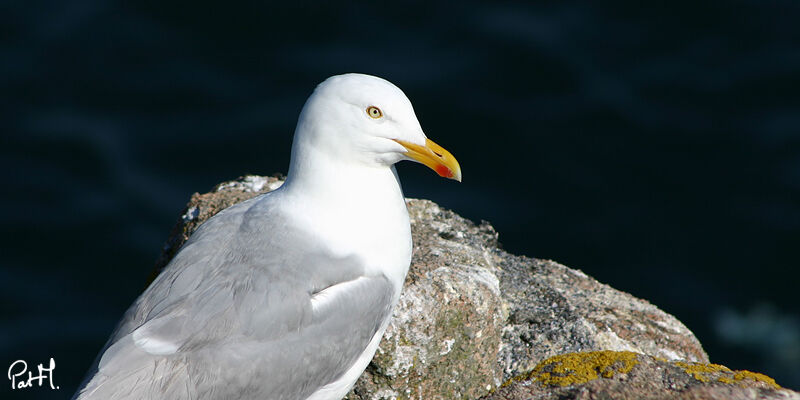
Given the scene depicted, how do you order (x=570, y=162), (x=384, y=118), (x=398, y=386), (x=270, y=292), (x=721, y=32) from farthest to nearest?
(x=721, y=32) < (x=570, y=162) < (x=398, y=386) < (x=384, y=118) < (x=270, y=292)

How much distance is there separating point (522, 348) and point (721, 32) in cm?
809

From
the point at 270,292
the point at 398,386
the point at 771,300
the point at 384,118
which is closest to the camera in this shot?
the point at 270,292

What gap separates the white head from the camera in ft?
17.4

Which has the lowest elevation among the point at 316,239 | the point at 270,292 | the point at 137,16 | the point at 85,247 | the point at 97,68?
the point at 270,292

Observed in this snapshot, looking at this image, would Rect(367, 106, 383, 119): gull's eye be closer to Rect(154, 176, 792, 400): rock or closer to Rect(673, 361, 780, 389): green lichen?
Rect(154, 176, 792, 400): rock

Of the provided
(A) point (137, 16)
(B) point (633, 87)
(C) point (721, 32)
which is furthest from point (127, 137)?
(C) point (721, 32)

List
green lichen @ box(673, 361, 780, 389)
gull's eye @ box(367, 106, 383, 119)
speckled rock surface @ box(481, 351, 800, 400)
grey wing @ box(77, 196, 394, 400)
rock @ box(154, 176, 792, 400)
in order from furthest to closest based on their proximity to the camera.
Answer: rock @ box(154, 176, 792, 400)
gull's eye @ box(367, 106, 383, 119)
grey wing @ box(77, 196, 394, 400)
green lichen @ box(673, 361, 780, 389)
speckled rock surface @ box(481, 351, 800, 400)

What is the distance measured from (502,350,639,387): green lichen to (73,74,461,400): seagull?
3.40ft

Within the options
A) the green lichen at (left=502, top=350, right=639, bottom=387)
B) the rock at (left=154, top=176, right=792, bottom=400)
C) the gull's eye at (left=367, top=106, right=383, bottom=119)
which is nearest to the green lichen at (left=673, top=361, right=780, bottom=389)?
the green lichen at (left=502, top=350, right=639, bottom=387)

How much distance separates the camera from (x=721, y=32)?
40.9 ft

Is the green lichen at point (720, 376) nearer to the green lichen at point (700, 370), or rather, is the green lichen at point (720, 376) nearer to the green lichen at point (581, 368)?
the green lichen at point (700, 370)

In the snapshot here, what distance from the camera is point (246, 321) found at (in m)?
4.89

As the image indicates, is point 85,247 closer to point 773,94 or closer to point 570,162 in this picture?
point 570,162
